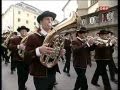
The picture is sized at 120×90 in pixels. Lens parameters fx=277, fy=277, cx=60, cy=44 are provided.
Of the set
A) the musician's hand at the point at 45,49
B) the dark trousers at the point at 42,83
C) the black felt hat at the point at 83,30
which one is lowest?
the dark trousers at the point at 42,83

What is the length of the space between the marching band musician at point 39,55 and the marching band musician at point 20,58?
0.87 metres

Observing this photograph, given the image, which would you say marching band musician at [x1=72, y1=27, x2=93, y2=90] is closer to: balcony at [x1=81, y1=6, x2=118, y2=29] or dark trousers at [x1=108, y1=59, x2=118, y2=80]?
balcony at [x1=81, y1=6, x2=118, y2=29]

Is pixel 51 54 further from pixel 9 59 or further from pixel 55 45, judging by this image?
pixel 9 59

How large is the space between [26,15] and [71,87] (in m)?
1.33

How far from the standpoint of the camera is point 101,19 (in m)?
4.68

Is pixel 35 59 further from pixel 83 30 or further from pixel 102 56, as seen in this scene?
pixel 102 56

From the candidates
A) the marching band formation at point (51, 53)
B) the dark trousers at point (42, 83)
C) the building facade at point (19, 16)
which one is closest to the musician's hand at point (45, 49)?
the marching band formation at point (51, 53)

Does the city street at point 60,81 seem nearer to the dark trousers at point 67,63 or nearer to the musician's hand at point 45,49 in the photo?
the dark trousers at point 67,63

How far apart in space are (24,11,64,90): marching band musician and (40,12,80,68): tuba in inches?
2.6

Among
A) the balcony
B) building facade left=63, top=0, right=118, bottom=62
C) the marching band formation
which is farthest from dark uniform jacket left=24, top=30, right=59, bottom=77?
the balcony

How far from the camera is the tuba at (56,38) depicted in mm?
2898

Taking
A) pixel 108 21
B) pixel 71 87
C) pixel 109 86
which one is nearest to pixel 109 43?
pixel 108 21

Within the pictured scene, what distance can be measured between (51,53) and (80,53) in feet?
4.76

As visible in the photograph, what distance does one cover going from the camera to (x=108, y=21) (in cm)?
473
